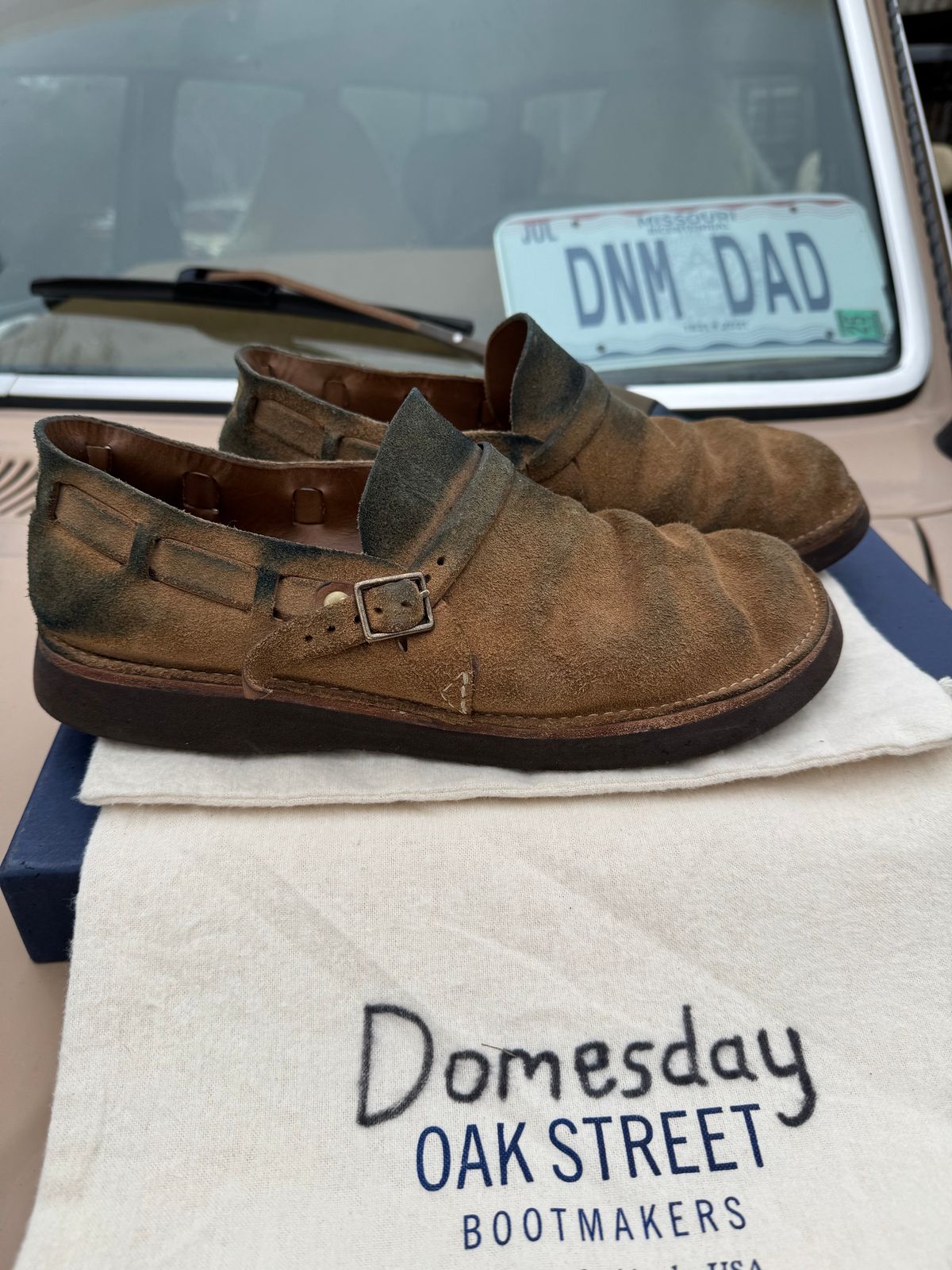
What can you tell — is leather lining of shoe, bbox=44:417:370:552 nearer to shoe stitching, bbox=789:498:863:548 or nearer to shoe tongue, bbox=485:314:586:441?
shoe tongue, bbox=485:314:586:441

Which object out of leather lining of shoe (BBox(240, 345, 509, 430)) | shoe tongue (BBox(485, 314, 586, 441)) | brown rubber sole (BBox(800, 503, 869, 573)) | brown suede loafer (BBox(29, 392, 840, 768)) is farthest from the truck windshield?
brown suede loafer (BBox(29, 392, 840, 768))

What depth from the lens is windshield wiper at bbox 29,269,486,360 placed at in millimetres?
1258

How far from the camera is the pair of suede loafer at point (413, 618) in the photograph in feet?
2.33

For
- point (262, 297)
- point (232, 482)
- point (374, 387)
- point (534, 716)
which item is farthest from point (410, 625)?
point (262, 297)

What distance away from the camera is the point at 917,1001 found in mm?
663

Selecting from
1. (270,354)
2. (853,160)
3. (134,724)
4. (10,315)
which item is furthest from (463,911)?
(853,160)

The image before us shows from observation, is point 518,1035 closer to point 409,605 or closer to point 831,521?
point 409,605

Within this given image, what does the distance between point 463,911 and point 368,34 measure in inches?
51.8

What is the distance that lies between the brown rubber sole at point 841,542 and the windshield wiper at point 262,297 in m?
0.54

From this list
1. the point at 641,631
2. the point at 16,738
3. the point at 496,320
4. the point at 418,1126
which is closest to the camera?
the point at 418,1126

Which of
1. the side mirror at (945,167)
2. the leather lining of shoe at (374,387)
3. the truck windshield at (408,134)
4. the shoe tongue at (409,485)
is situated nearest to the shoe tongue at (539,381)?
the leather lining of shoe at (374,387)

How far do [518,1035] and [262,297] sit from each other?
1.00 metres

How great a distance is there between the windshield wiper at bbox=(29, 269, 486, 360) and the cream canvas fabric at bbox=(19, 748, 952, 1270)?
0.76m

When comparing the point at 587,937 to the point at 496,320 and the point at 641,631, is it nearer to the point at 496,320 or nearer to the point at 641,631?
the point at 641,631
